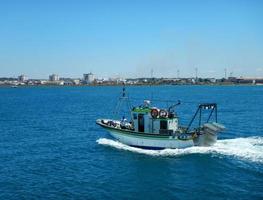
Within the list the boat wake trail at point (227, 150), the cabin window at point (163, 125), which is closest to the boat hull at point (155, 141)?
the boat wake trail at point (227, 150)

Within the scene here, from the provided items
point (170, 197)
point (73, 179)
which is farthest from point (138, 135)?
point (170, 197)

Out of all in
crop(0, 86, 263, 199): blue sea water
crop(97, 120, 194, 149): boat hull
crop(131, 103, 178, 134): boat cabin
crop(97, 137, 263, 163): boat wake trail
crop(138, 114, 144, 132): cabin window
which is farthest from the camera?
crop(138, 114, 144, 132): cabin window

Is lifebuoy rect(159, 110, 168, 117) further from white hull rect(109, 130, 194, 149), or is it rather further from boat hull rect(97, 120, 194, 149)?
white hull rect(109, 130, 194, 149)

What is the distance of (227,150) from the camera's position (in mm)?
46562

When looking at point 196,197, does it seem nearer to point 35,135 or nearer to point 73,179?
point 73,179

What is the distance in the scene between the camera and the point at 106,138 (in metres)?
57.6

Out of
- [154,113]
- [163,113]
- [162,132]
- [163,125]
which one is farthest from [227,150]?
[154,113]

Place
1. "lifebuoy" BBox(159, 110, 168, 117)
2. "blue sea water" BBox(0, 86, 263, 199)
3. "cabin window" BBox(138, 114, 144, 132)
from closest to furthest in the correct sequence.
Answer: "blue sea water" BBox(0, 86, 263, 199) < "lifebuoy" BBox(159, 110, 168, 117) < "cabin window" BBox(138, 114, 144, 132)

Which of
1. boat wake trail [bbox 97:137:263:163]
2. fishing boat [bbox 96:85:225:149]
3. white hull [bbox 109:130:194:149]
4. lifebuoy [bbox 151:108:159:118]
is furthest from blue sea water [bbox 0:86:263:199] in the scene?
lifebuoy [bbox 151:108:159:118]

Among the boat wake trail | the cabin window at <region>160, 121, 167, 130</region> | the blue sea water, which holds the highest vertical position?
the cabin window at <region>160, 121, 167, 130</region>

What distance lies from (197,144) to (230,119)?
1299 inches

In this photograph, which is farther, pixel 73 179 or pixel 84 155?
pixel 84 155

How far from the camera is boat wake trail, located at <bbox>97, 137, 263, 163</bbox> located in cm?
4444

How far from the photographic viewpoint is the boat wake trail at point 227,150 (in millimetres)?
44438
